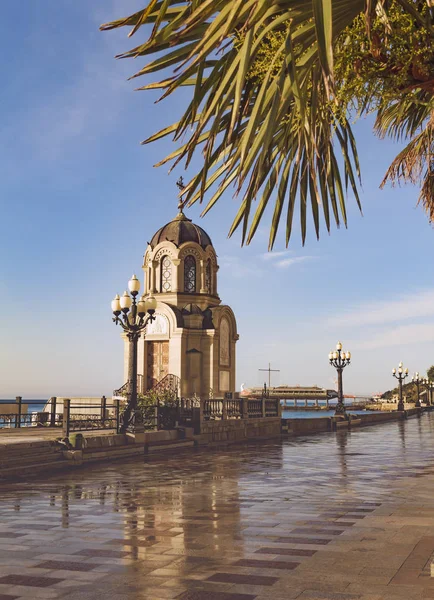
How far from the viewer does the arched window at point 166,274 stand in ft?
114

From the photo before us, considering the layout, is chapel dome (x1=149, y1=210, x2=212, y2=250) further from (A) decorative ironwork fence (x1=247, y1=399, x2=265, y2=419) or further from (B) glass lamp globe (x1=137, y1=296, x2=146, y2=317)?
(B) glass lamp globe (x1=137, y1=296, x2=146, y2=317)

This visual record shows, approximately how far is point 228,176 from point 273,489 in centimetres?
819

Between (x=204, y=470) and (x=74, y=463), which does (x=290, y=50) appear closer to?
(x=204, y=470)

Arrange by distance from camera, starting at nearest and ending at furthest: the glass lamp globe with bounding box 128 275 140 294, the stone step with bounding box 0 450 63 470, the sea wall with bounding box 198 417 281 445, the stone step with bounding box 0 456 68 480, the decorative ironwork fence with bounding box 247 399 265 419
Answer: the stone step with bounding box 0 456 68 480 < the stone step with bounding box 0 450 63 470 < the glass lamp globe with bounding box 128 275 140 294 < the sea wall with bounding box 198 417 281 445 < the decorative ironwork fence with bounding box 247 399 265 419

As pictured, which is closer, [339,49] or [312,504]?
[339,49]

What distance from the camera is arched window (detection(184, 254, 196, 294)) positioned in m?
34.9

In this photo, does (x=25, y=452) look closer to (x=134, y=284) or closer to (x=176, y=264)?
(x=134, y=284)

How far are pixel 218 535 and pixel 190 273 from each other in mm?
27455

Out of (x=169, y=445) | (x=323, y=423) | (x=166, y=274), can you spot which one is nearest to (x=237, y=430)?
(x=169, y=445)

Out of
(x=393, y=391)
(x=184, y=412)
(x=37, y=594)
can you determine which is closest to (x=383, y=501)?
(x=37, y=594)

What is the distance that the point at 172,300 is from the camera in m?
34.3

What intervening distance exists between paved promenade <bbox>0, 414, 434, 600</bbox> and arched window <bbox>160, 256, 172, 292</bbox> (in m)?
19.6

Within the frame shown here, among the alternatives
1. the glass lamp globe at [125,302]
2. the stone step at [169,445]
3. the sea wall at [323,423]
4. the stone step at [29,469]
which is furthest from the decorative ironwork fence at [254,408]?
the stone step at [29,469]

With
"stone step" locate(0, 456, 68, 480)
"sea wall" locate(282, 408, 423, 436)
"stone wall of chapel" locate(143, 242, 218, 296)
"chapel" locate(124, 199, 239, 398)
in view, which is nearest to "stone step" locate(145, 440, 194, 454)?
"stone step" locate(0, 456, 68, 480)
